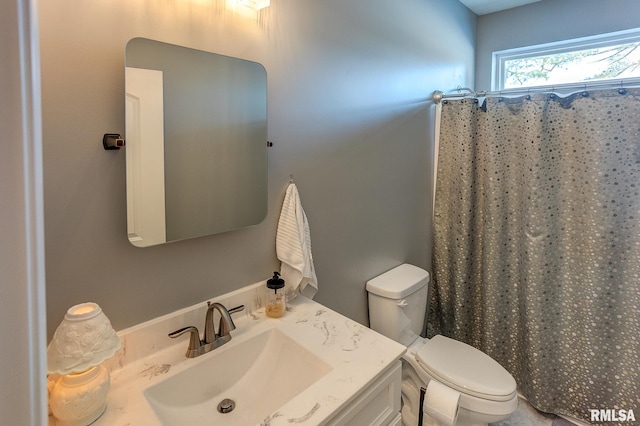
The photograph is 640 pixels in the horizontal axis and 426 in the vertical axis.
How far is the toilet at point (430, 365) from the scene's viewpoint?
1.51 m

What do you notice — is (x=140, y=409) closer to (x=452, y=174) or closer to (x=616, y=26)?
(x=452, y=174)

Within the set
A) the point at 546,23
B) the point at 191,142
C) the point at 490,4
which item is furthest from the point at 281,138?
the point at 546,23

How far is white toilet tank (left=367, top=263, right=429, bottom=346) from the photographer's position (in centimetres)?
176

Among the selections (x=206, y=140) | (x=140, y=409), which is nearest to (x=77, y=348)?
(x=140, y=409)

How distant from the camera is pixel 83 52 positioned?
86cm

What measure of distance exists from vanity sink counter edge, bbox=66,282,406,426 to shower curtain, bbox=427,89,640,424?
133 cm

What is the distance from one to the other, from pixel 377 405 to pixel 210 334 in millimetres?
564

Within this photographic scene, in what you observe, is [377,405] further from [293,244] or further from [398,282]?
[398,282]

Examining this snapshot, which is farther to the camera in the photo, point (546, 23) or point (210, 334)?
point (546, 23)

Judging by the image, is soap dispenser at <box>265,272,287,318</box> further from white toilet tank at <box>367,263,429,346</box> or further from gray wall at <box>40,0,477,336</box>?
white toilet tank at <box>367,263,429,346</box>

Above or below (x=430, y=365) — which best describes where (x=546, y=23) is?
above

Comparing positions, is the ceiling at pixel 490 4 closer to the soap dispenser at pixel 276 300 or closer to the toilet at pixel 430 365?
the toilet at pixel 430 365

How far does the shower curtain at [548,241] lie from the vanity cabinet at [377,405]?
1.33 metres

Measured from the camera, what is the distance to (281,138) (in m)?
1.32
